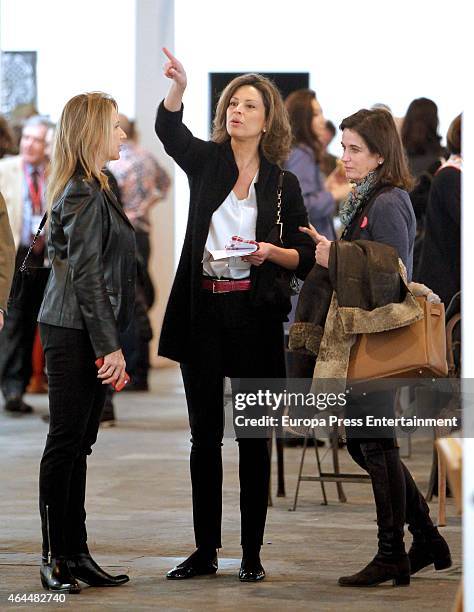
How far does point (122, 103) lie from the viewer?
12.6 metres

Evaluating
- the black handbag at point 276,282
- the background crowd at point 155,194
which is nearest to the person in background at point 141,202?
the background crowd at point 155,194

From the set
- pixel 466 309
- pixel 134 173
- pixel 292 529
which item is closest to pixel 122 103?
pixel 134 173

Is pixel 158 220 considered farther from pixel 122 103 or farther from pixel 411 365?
pixel 411 365

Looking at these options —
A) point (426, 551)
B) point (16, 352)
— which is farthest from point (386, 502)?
point (16, 352)

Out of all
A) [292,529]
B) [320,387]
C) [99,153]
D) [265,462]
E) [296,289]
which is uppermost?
[99,153]

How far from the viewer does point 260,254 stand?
162 inches

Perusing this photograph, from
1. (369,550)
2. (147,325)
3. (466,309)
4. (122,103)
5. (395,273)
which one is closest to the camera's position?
(466,309)

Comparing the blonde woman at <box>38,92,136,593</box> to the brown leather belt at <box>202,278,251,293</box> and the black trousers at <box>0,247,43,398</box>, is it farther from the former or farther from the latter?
the black trousers at <box>0,247,43,398</box>

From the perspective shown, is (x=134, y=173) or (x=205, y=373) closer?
(x=205, y=373)

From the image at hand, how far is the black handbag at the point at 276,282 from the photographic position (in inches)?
165

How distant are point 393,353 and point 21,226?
5565 mm

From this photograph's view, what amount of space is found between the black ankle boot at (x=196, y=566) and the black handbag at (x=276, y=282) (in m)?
0.83

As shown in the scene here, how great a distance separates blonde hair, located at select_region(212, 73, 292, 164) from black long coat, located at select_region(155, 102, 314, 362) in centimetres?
4

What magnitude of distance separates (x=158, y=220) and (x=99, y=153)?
28.6ft
